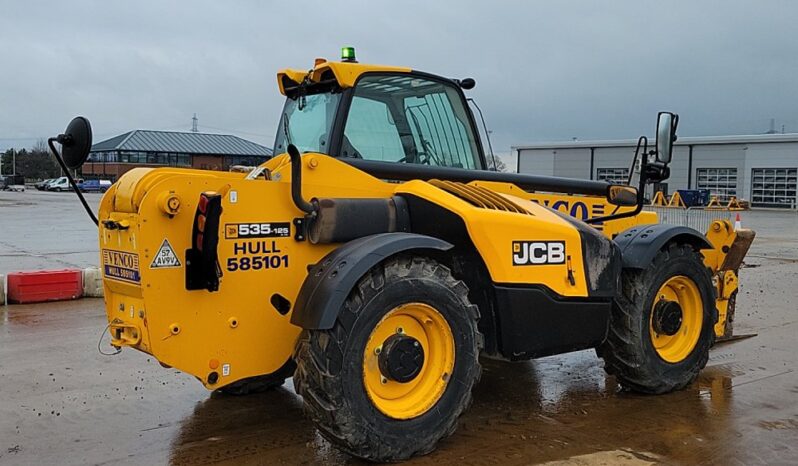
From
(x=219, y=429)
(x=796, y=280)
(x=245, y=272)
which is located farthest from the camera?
(x=796, y=280)

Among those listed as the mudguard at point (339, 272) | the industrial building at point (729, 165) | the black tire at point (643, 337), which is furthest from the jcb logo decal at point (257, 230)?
the industrial building at point (729, 165)

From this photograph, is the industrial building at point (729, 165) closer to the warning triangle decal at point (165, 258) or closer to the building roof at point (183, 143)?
the building roof at point (183, 143)

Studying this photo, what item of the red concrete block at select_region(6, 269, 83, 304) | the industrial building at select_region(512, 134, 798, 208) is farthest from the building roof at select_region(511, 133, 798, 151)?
the red concrete block at select_region(6, 269, 83, 304)

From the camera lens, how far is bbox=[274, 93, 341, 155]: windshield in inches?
198

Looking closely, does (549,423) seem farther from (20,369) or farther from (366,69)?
(20,369)

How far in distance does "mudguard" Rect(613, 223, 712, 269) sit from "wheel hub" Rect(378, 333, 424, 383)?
1.99 metres

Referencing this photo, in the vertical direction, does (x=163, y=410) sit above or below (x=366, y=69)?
below

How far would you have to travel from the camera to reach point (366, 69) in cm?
503

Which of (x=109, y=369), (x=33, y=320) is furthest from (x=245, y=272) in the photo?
(x=33, y=320)

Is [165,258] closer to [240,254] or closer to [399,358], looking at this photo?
[240,254]

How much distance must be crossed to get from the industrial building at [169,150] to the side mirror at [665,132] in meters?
3.19

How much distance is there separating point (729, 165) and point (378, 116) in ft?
167

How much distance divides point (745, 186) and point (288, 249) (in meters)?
51.6

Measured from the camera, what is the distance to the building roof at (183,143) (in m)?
30.3
